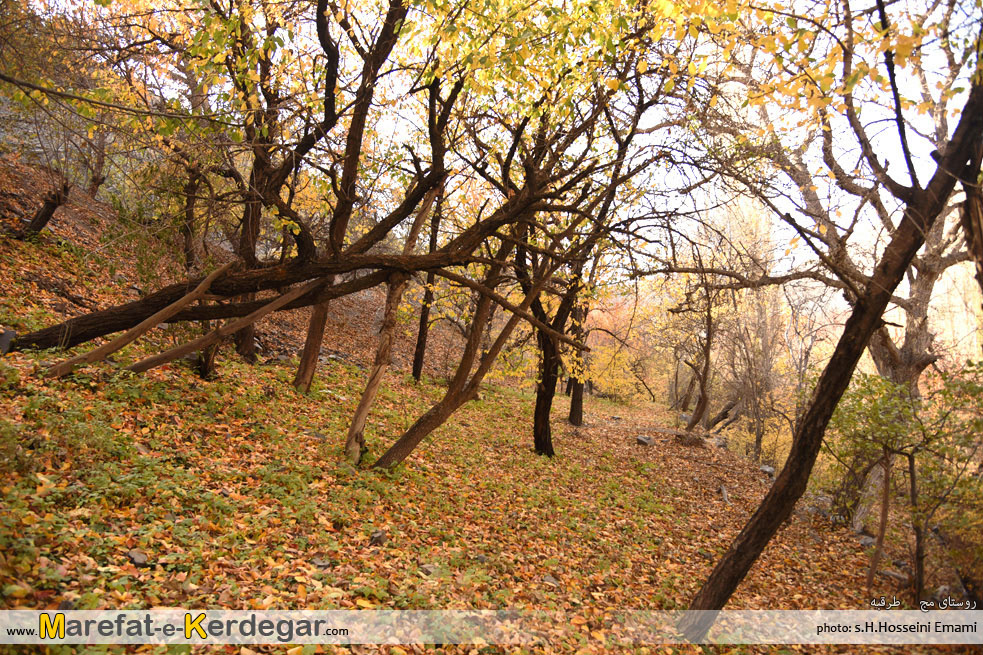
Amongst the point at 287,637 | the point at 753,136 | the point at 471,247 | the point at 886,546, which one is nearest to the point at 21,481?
the point at 287,637

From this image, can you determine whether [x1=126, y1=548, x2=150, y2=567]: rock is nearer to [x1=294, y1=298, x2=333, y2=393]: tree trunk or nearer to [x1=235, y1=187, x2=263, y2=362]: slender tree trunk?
[x1=235, y1=187, x2=263, y2=362]: slender tree trunk

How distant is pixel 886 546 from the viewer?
8.88 meters

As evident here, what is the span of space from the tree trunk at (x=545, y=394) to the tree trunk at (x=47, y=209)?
1026cm

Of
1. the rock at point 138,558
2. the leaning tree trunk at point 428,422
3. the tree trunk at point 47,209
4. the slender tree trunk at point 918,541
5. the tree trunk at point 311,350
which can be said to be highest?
the tree trunk at point 47,209

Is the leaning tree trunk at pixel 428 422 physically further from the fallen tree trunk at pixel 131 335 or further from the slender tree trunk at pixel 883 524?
the slender tree trunk at pixel 883 524

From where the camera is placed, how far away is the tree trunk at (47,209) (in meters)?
10.5

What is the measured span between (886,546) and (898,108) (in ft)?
26.8

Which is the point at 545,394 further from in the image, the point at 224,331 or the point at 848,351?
the point at 848,351

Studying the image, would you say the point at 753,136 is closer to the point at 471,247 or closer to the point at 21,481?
the point at 471,247

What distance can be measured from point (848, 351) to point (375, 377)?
5491 millimetres

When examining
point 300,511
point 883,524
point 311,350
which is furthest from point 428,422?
point 883,524

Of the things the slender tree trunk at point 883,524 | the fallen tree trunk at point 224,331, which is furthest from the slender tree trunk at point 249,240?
the slender tree trunk at point 883,524

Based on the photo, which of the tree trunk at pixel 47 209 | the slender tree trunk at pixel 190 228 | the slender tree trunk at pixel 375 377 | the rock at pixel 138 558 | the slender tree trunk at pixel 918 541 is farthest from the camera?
the tree trunk at pixel 47 209

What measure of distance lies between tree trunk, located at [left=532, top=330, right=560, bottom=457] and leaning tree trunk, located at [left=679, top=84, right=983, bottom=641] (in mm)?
5666
